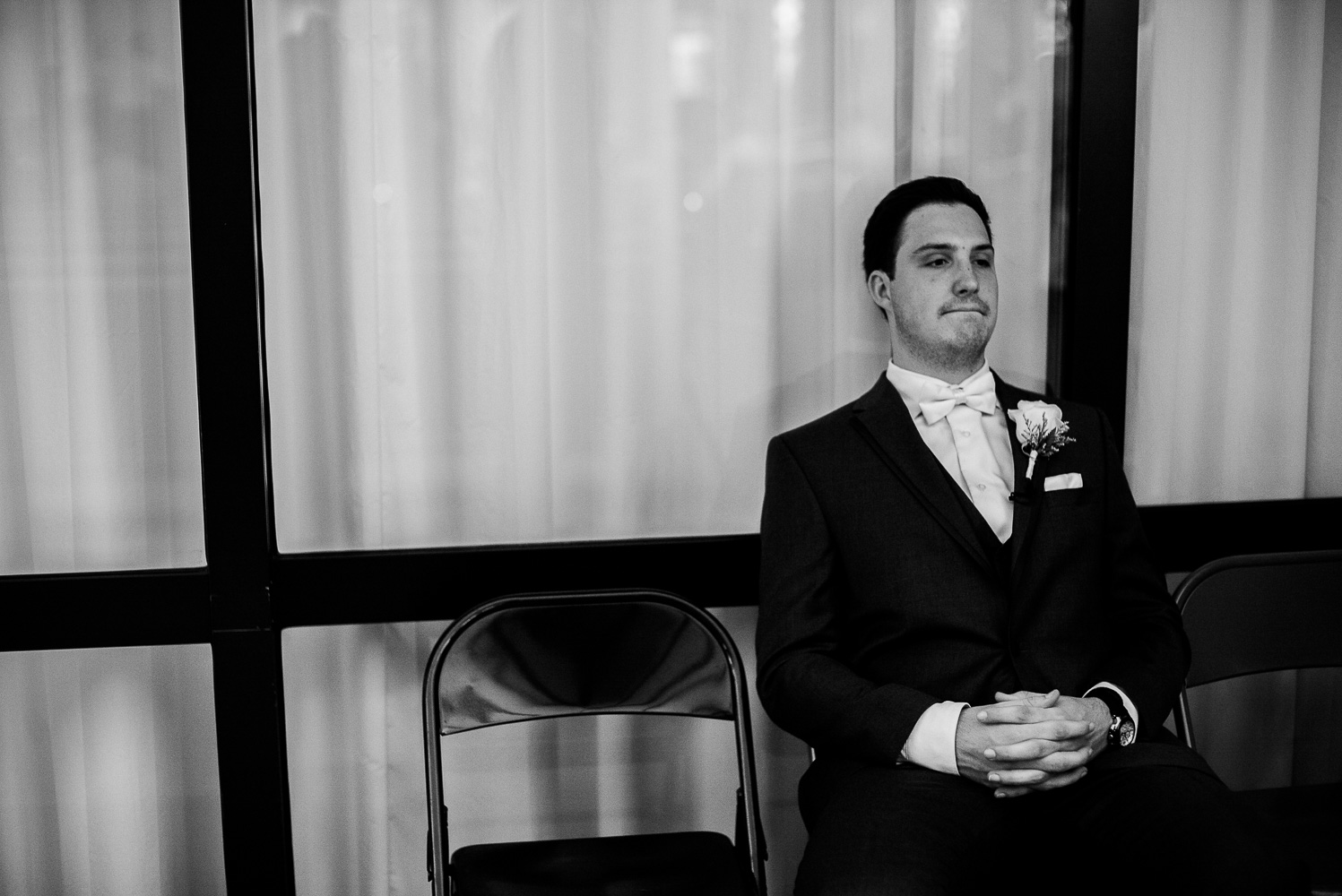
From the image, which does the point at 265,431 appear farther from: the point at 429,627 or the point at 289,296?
the point at 429,627

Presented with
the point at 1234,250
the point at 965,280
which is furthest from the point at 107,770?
the point at 1234,250

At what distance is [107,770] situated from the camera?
2.62 metres

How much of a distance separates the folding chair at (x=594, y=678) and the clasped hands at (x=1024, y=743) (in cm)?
48

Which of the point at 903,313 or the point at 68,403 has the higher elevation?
the point at 903,313

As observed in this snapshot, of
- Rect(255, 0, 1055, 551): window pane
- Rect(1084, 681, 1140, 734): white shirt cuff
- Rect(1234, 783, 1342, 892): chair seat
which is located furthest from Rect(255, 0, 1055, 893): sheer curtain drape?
Rect(1234, 783, 1342, 892): chair seat

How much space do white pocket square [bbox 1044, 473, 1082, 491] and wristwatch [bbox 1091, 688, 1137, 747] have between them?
0.43m

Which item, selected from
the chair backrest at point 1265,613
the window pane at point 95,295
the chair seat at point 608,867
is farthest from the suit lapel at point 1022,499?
the window pane at point 95,295

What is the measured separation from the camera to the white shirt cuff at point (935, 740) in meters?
1.97

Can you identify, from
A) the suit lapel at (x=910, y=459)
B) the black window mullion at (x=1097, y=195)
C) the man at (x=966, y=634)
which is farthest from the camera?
the black window mullion at (x=1097, y=195)

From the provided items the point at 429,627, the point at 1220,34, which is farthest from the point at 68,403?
the point at 1220,34

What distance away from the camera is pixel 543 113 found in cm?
255

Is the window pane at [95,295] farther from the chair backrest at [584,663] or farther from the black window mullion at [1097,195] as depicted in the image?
the black window mullion at [1097,195]

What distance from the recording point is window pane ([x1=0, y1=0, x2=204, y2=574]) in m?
2.46

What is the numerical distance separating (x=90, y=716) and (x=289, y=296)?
3.81 ft
